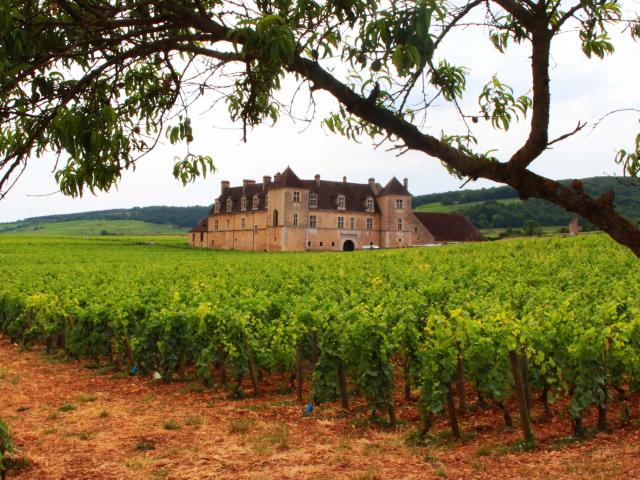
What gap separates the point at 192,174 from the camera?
543 cm

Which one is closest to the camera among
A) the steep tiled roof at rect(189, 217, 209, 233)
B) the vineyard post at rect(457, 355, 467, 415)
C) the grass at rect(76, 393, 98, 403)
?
the vineyard post at rect(457, 355, 467, 415)

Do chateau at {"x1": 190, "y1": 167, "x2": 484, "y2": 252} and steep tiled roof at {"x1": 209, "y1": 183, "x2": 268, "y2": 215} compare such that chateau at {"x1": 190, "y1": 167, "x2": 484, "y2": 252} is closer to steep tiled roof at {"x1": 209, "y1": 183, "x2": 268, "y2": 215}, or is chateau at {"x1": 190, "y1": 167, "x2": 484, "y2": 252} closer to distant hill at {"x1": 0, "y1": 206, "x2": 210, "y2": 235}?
steep tiled roof at {"x1": 209, "y1": 183, "x2": 268, "y2": 215}

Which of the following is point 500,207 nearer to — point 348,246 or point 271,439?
point 348,246

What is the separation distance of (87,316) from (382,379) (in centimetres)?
753

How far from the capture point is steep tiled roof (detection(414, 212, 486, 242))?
81.7m

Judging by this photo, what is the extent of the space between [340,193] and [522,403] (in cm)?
7431

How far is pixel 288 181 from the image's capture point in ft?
247

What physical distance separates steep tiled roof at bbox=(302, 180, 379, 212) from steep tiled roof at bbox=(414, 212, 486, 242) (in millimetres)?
7284

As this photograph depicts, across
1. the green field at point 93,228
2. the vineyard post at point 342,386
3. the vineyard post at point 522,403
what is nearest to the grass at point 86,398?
the vineyard post at point 342,386

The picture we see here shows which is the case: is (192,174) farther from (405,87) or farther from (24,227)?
(24,227)

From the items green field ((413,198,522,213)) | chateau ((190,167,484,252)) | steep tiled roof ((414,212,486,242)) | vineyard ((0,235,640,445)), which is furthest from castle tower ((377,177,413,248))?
vineyard ((0,235,640,445))

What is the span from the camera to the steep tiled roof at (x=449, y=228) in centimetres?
8169

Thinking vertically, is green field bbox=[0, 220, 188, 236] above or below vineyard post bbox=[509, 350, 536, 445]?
above

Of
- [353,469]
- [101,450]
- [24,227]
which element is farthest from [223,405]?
[24,227]
